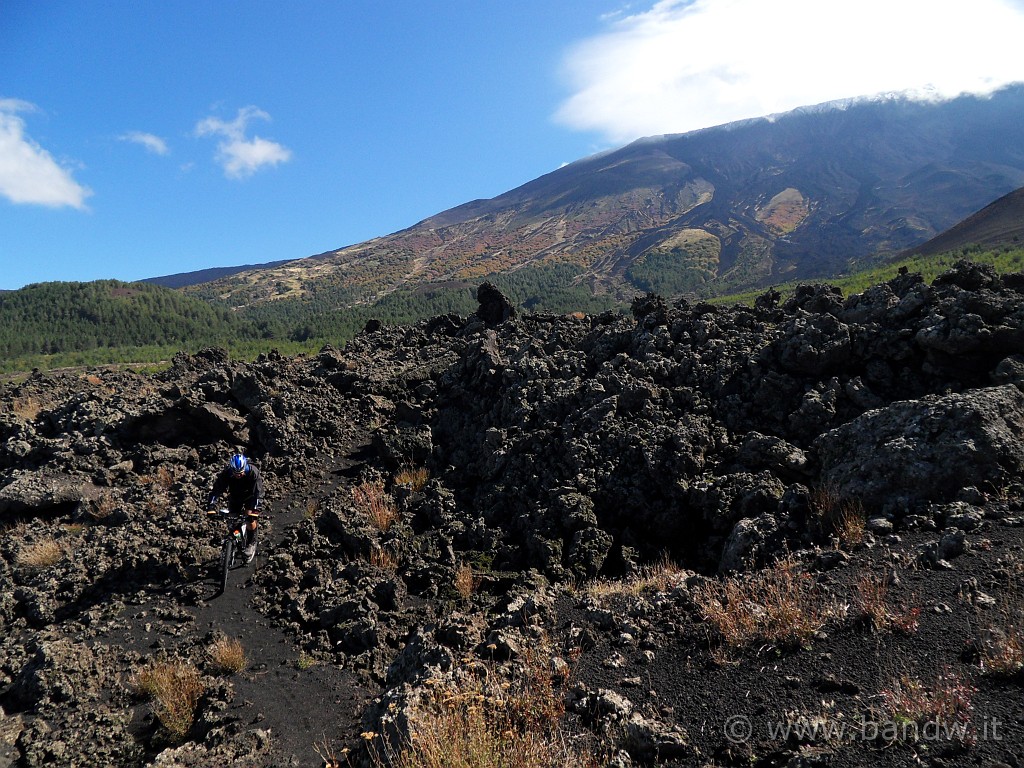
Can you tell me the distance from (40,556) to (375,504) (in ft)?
13.4

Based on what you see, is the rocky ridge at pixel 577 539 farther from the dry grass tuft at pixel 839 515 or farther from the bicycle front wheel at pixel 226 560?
the bicycle front wheel at pixel 226 560

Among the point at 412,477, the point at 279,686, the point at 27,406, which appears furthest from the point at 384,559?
the point at 27,406

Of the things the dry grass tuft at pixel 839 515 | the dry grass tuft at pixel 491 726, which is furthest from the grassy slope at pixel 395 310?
the dry grass tuft at pixel 491 726

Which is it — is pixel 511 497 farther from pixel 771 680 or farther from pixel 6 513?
pixel 6 513

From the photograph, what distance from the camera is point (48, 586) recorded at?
20.4 feet

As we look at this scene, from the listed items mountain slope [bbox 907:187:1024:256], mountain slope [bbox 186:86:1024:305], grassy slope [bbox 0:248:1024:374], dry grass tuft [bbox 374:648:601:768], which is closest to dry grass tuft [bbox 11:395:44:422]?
grassy slope [bbox 0:248:1024:374]

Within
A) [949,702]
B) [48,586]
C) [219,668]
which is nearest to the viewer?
[949,702]

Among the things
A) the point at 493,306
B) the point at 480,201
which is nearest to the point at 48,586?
the point at 493,306

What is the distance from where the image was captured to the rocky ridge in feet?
10.9

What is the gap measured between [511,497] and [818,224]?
12797cm

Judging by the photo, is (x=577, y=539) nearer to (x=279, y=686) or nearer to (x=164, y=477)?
(x=279, y=686)

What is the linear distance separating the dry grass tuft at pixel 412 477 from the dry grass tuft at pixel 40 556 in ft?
14.2

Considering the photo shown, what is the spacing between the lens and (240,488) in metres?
6.91

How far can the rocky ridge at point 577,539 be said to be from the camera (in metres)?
3.31
